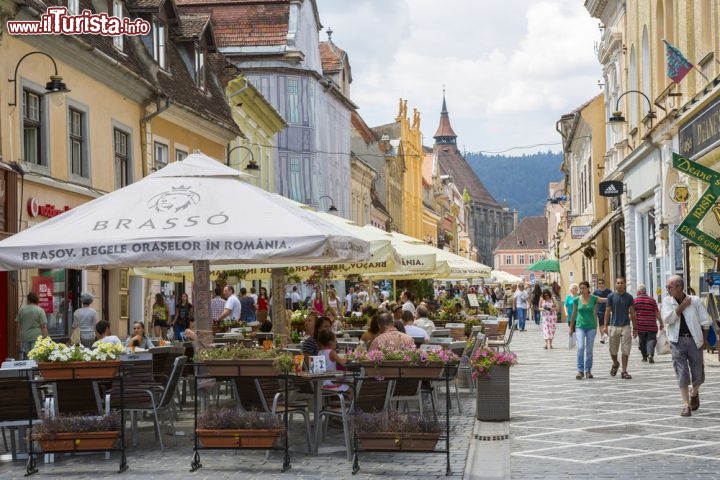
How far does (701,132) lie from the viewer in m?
22.0

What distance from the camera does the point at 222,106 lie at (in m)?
33.9

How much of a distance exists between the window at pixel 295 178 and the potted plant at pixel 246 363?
3863 centimetres

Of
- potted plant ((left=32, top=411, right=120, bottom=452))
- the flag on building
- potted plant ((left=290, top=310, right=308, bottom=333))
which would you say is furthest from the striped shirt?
potted plant ((left=32, top=411, right=120, bottom=452))

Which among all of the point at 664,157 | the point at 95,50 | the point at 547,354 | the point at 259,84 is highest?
the point at 259,84

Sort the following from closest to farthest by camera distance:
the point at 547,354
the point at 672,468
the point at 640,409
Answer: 1. the point at 672,468
2. the point at 640,409
3. the point at 547,354

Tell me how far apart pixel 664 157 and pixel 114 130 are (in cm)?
1229

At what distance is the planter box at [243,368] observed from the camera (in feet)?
34.3

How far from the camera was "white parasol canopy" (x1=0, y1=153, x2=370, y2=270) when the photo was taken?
35.0 feet

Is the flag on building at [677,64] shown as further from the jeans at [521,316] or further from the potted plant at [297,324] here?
the jeans at [521,316]

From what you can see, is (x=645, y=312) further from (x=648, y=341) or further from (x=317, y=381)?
(x=317, y=381)

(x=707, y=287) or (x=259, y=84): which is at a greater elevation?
(x=259, y=84)

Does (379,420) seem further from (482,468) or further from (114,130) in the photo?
(114,130)

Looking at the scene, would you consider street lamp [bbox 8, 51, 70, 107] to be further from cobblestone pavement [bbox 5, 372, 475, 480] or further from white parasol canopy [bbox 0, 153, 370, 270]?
cobblestone pavement [bbox 5, 372, 475, 480]

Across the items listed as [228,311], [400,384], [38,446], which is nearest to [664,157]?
[228,311]
